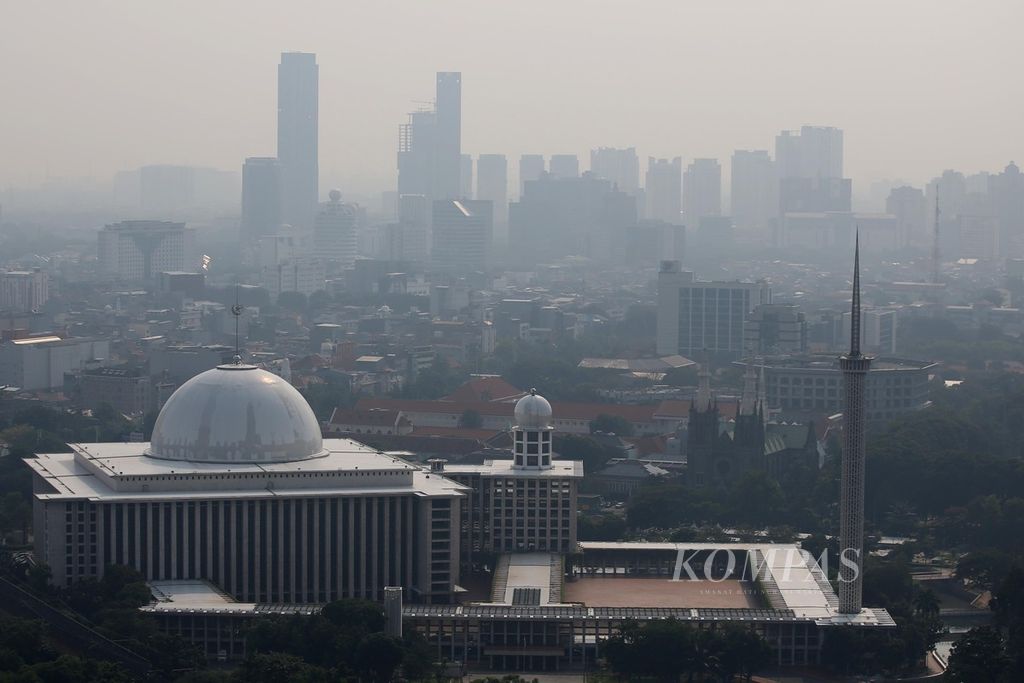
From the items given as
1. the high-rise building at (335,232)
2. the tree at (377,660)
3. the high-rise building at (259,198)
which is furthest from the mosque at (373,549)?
the high-rise building at (259,198)

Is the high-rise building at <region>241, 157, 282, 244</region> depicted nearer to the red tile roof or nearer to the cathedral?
the red tile roof

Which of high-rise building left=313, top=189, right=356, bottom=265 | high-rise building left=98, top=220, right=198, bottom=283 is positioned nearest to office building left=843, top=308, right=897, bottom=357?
high-rise building left=98, top=220, right=198, bottom=283

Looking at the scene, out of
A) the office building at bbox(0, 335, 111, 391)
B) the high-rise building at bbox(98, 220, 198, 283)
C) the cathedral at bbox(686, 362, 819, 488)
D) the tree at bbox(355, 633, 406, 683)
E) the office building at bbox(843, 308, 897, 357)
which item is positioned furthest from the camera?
the high-rise building at bbox(98, 220, 198, 283)

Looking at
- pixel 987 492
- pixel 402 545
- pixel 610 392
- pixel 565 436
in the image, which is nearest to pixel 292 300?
pixel 610 392

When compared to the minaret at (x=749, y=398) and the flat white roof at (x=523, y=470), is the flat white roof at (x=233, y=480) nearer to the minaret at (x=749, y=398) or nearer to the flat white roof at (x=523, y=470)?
the flat white roof at (x=523, y=470)

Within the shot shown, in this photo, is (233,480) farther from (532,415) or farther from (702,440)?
(702,440)
